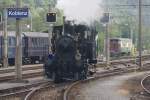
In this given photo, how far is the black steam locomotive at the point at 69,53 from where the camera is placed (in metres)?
21.6

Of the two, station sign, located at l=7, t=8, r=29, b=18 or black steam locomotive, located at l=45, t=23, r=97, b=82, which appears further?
black steam locomotive, located at l=45, t=23, r=97, b=82

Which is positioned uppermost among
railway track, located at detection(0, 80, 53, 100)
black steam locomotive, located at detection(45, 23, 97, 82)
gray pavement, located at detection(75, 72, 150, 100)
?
black steam locomotive, located at detection(45, 23, 97, 82)

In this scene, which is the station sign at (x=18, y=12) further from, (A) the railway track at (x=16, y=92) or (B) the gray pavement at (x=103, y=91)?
(B) the gray pavement at (x=103, y=91)

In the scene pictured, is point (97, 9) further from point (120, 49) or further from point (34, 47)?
point (120, 49)

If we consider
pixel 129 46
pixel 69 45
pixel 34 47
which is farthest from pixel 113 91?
pixel 129 46

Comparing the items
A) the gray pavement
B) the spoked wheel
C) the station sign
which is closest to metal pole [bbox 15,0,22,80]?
the station sign

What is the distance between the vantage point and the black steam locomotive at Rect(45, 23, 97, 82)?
21.6 m

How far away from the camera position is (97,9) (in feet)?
80.7

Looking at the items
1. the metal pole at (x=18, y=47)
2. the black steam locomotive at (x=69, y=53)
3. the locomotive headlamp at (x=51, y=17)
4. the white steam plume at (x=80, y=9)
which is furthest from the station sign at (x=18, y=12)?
the locomotive headlamp at (x=51, y=17)

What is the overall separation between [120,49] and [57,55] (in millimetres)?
40914

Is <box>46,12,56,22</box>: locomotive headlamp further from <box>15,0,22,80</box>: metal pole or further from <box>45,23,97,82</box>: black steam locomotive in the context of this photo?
<box>15,0,22,80</box>: metal pole

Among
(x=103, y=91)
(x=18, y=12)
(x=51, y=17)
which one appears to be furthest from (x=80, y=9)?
(x=51, y=17)

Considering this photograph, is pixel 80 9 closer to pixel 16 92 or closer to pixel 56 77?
pixel 56 77

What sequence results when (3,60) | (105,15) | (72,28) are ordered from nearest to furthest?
(72,28) → (105,15) → (3,60)
